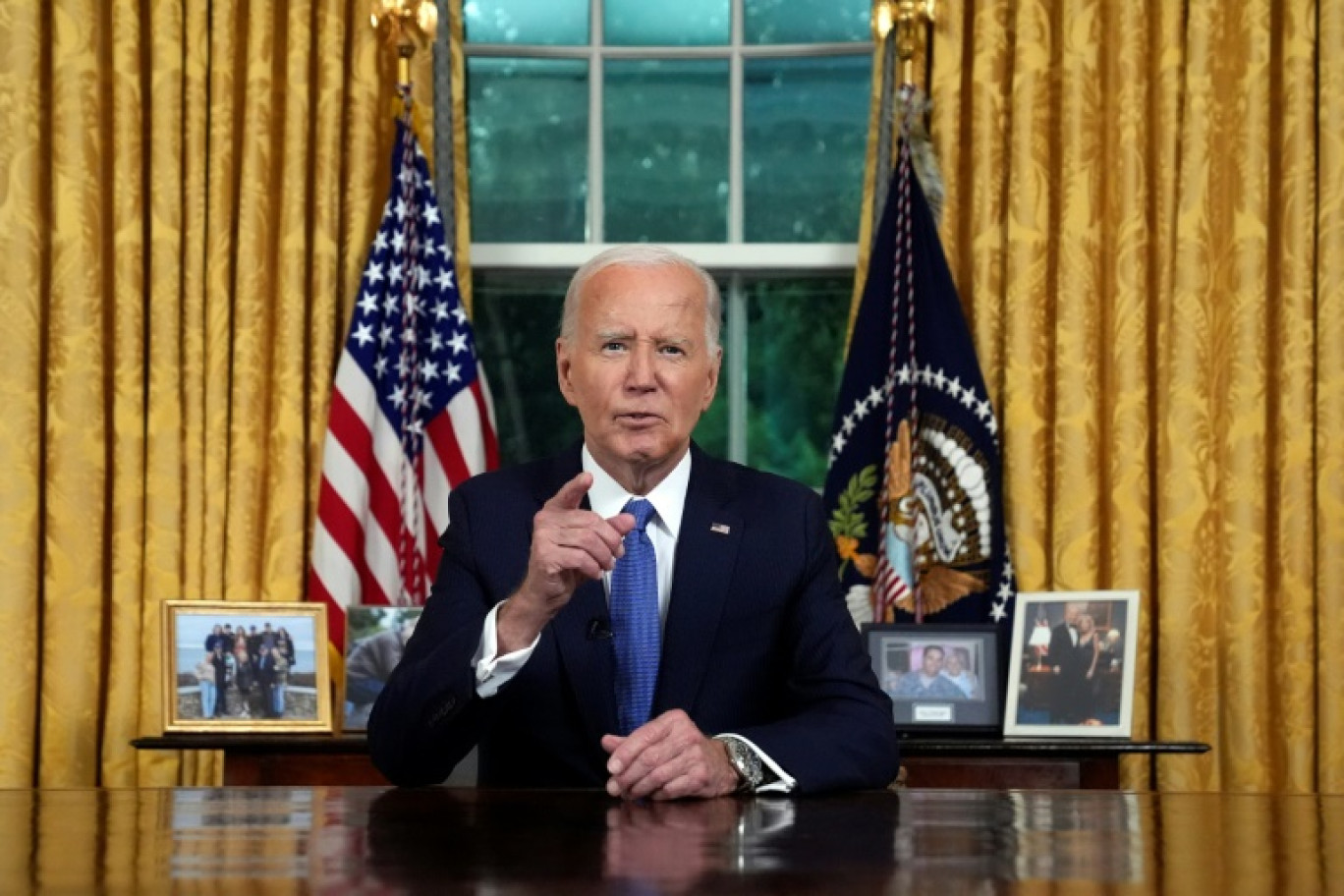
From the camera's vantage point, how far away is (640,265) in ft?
8.38

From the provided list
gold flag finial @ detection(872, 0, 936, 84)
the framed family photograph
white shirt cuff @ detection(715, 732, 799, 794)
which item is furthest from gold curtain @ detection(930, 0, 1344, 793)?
white shirt cuff @ detection(715, 732, 799, 794)

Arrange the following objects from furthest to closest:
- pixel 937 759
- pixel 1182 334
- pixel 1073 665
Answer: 1. pixel 1182 334
2. pixel 1073 665
3. pixel 937 759

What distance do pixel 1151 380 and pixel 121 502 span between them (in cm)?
225

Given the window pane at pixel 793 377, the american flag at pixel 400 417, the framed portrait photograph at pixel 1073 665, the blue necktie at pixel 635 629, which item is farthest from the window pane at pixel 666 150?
the blue necktie at pixel 635 629

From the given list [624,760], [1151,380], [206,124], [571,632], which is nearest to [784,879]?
[624,760]

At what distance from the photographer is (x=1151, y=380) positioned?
4145 millimetres

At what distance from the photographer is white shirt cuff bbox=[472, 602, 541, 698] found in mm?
2238

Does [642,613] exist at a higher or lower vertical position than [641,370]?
lower

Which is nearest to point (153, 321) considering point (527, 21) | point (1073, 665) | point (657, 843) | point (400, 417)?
point (400, 417)

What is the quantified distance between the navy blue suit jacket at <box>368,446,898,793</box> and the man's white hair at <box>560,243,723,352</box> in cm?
20

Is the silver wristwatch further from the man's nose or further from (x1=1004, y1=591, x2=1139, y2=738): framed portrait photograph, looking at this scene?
(x1=1004, y1=591, x2=1139, y2=738): framed portrait photograph

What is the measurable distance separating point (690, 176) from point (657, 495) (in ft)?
7.20

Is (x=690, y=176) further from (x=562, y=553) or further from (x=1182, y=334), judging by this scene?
(x=562, y=553)

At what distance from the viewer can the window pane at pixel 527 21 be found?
182 inches
